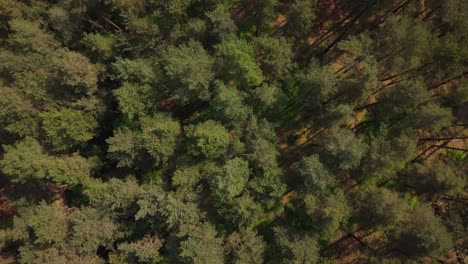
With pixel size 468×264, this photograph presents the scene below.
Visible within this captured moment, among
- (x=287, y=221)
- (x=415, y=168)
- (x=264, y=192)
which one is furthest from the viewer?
(x=287, y=221)

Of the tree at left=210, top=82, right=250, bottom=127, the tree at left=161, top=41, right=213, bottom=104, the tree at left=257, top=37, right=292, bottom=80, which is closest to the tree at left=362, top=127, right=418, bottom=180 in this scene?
the tree at left=257, top=37, right=292, bottom=80

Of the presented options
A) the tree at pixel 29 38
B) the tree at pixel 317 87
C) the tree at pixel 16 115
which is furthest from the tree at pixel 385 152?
the tree at pixel 29 38

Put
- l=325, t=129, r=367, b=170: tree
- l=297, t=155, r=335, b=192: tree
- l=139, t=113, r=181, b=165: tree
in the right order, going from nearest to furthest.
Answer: l=325, t=129, r=367, b=170: tree, l=297, t=155, r=335, b=192: tree, l=139, t=113, r=181, b=165: tree

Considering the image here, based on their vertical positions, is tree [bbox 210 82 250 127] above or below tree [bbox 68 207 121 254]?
above

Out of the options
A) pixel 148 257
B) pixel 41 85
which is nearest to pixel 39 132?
pixel 41 85

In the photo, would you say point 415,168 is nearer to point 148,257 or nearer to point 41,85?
point 148,257

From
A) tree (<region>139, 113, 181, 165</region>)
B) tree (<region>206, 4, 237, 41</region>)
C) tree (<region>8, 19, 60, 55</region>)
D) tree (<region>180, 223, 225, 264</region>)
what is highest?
tree (<region>206, 4, 237, 41</region>)

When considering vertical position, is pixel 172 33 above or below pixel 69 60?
above

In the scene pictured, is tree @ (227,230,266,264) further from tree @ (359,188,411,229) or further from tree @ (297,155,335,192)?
tree @ (359,188,411,229)

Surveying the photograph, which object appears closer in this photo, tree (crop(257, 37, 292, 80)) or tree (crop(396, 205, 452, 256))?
tree (crop(396, 205, 452, 256))
